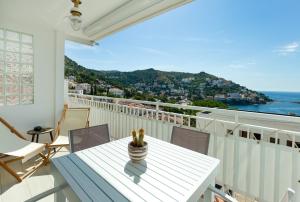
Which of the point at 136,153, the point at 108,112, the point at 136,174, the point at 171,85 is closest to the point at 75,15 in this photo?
the point at 136,153

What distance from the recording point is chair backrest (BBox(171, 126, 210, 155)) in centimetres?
205

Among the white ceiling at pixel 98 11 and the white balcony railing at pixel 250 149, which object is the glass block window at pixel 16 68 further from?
the white balcony railing at pixel 250 149

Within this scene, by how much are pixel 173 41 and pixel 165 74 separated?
659 cm

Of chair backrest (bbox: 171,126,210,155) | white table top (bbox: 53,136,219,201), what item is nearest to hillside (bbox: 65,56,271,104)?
chair backrest (bbox: 171,126,210,155)

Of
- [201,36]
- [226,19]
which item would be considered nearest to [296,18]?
[226,19]

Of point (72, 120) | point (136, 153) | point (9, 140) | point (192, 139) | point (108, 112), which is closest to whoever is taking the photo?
point (136, 153)

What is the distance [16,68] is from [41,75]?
49 centimetres

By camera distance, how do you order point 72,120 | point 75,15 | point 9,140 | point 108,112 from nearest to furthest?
1. point 75,15
2. point 9,140
3. point 72,120
4. point 108,112

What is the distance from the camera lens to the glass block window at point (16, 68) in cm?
371

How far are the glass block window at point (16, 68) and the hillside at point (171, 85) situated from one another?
11.8ft

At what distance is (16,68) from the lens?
3.91 metres

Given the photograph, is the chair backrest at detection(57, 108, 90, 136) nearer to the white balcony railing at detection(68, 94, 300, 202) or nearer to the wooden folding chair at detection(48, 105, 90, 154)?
the wooden folding chair at detection(48, 105, 90, 154)

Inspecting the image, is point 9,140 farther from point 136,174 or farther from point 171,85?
Result: point 171,85

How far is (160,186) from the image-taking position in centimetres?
122
